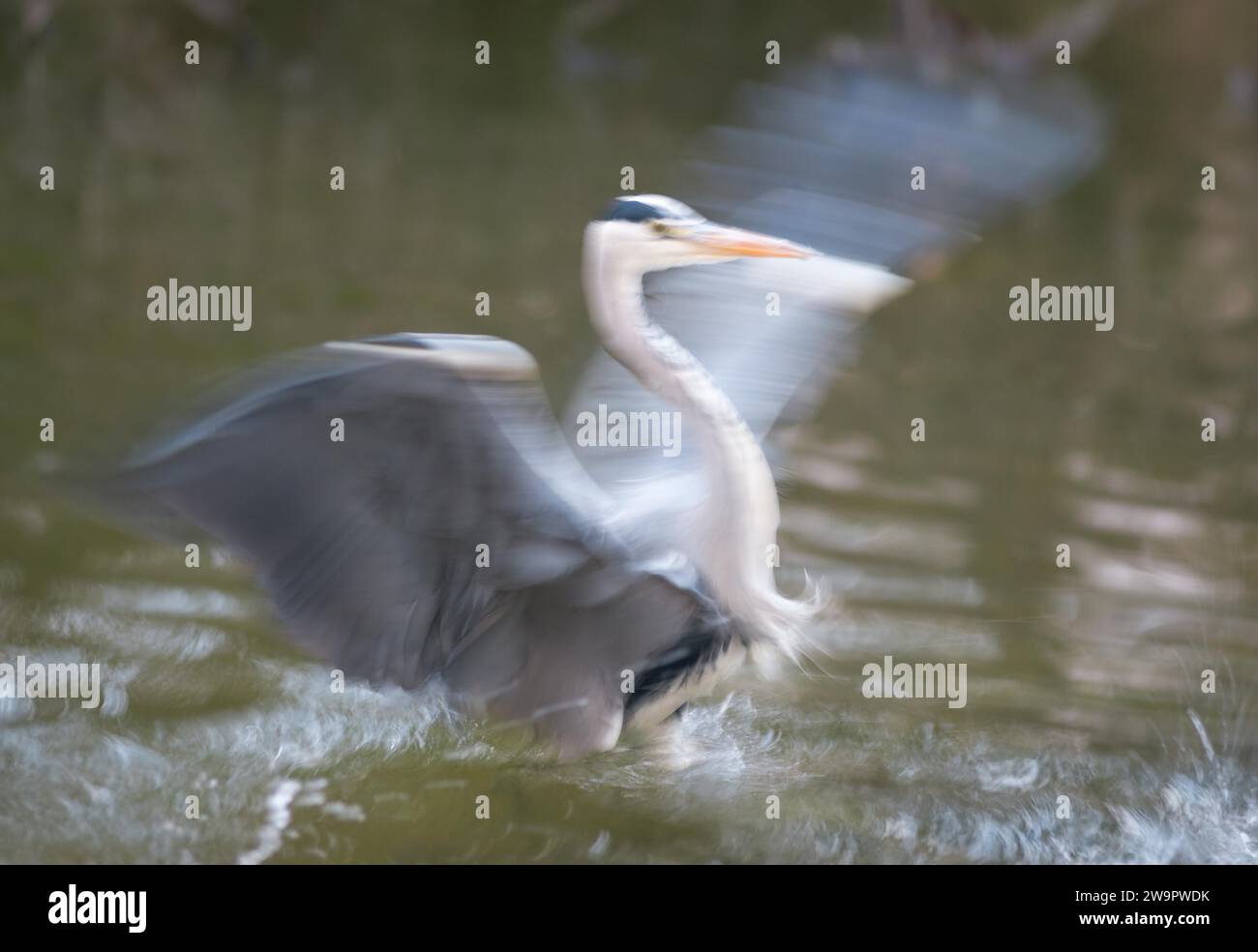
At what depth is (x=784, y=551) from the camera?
19.7 ft

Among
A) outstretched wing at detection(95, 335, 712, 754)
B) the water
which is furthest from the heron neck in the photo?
the water

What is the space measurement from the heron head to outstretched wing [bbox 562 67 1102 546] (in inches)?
24.4

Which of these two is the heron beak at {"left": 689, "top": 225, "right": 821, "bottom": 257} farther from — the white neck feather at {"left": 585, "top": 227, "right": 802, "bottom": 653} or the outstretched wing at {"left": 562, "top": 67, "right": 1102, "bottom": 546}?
the outstretched wing at {"left": 562, "top": 67, "right": 1102, "bottom": 546}

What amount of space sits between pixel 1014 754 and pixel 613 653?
1381 millimetres

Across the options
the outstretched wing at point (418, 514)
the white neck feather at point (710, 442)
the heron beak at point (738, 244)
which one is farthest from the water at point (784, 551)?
the heron beak at point (738, 244)

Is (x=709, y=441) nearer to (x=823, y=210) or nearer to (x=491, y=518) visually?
(x=491, y=518)

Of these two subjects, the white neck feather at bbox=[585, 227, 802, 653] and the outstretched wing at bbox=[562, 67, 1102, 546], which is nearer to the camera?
the white neck feather at bbox=[585, 227, 802, 653]

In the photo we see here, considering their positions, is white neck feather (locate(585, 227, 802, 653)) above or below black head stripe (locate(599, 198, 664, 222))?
below

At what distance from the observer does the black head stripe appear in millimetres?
4012

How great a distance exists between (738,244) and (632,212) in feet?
0.95

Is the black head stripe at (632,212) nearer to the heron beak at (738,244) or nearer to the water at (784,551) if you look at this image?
Answer: the heron beak at (738,244)

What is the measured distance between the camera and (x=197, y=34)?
56.1ft

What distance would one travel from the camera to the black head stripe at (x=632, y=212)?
4.01 m

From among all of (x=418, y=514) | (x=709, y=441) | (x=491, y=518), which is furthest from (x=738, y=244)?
(x=418, y=514)
